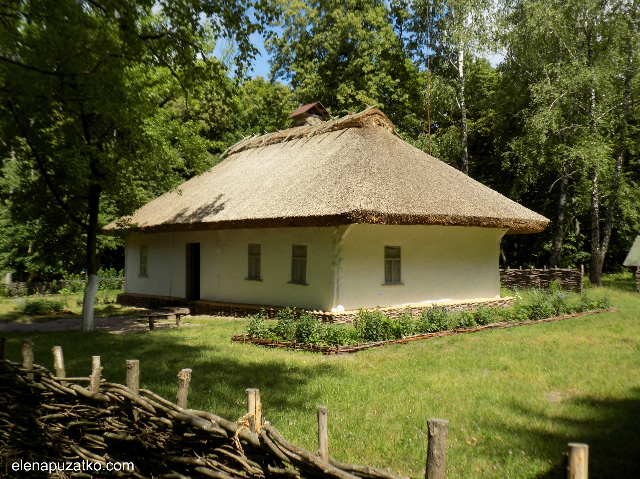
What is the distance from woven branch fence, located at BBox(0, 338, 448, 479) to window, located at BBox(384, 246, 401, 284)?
10.6 metres

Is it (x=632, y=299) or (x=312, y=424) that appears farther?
(x=632, y=299)

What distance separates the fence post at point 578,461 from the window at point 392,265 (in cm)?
1229

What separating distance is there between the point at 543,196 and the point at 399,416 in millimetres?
26779

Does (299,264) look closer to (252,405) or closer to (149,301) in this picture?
(149,301)

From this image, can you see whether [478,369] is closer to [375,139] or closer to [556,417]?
[556,417]

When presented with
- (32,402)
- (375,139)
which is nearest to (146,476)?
(32,402)

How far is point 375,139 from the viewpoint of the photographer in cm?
1655

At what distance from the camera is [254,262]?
16.0m

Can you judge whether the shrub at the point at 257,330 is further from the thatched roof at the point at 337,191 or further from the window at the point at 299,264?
the window at the point at 299,264

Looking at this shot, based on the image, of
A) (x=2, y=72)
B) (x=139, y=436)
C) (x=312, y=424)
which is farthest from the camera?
(x=2, y=72)

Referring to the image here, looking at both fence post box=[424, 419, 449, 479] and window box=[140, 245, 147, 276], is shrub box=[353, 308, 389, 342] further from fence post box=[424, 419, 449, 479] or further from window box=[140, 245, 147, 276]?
window box=[140, 245, 147, 276]

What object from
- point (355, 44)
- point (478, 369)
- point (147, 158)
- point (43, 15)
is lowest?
point (478, 369)

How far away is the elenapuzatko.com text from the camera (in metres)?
4.09

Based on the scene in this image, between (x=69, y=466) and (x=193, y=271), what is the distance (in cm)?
1449
